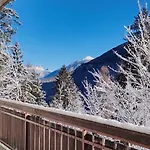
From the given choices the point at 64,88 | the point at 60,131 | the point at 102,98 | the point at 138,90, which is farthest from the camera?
the point at 64,88

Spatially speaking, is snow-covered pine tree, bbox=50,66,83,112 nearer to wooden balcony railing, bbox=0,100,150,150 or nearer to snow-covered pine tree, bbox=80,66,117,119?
snow-covered pine tree, bbox=80,66,117,119

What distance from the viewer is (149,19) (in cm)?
830

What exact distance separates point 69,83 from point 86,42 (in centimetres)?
975

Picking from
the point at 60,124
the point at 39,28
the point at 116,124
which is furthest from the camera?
the point at 39,28

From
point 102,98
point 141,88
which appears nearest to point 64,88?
point 102,98

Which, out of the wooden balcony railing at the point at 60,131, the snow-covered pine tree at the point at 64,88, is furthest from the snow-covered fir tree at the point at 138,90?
the snow-covered pine tree at the point at 64,88

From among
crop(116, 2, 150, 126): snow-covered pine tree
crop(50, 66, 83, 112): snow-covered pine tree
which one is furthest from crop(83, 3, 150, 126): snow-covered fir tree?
crop(50, 66, 83, 112): snow-covered pine tree

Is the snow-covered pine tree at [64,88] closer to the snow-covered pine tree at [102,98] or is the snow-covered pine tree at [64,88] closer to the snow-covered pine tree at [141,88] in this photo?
the snow-covered pine tree at [102,98]

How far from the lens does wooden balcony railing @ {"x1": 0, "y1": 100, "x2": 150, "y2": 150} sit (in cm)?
185

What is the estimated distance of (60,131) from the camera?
8.87 feet

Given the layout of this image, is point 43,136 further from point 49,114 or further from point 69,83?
point 69,83

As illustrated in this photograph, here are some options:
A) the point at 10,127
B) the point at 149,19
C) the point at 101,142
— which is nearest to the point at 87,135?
the point at 101,142

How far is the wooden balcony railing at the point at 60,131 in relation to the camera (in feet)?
6.07

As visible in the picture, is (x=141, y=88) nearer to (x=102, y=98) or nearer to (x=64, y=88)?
(x=102, y=98)
